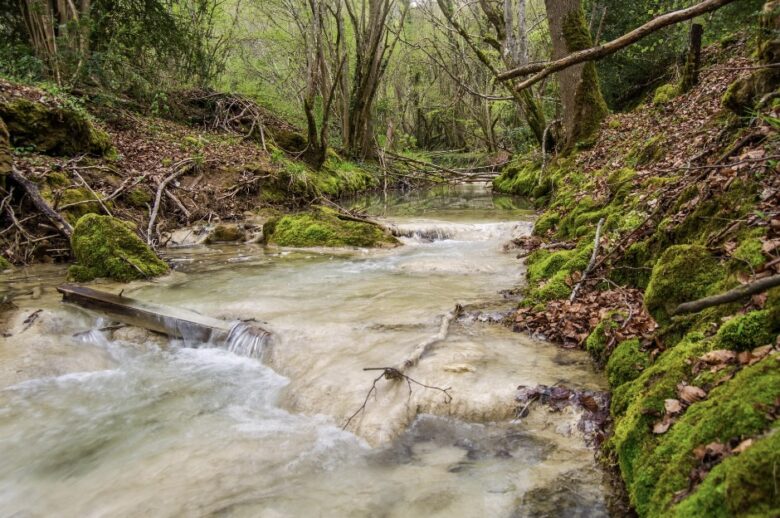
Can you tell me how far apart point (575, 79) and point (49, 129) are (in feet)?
38.4

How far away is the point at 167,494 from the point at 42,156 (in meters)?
9.20

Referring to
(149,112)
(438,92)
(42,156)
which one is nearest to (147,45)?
(149,112)

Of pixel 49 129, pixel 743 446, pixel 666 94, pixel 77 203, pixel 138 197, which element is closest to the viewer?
pixel 743 446

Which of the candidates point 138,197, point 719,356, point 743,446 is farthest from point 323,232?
point 743,446

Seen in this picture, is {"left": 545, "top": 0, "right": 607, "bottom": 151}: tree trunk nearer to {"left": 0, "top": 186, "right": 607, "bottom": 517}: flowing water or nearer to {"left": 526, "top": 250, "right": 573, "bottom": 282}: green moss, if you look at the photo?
{"left": 526, "top": 250, "right": 573, "bottom": 282}: green moss

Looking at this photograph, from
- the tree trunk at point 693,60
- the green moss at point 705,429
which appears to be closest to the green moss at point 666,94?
the tree trunk at point 693,60

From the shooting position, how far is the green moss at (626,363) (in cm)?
318

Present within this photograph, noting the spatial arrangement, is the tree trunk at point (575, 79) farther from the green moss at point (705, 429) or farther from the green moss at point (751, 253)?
the green moss at point (705, 429)

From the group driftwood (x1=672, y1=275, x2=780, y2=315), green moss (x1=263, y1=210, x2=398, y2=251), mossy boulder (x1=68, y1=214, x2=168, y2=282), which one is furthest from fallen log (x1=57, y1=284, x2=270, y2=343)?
green moss (x1=263, y1=210, x2=398, y2=251)

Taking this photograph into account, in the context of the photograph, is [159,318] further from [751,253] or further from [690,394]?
[751,253]

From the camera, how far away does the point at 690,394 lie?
240 cm

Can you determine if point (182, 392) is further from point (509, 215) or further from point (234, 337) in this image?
point (509, 215)

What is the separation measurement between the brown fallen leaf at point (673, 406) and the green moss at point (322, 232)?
776cm

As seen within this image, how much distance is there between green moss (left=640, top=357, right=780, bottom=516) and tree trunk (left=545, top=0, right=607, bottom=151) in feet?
35.6
